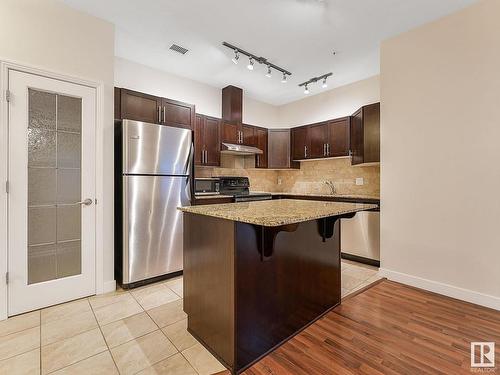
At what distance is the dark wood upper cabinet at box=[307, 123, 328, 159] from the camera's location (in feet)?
14.4

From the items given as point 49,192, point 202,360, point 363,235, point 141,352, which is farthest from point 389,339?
point 49,192

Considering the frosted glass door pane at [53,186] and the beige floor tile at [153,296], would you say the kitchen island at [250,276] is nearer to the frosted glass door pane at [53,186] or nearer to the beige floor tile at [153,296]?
the beige floor tile at [153,296]

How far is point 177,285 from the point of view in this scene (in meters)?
2.80

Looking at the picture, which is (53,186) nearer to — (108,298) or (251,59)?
(108,298)

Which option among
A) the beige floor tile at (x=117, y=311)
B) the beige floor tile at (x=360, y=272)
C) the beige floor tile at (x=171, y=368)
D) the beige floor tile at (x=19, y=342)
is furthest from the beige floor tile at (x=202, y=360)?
the beige floor tile at (x=360, y=272)

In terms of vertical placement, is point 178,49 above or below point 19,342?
above

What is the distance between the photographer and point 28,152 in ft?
7.22

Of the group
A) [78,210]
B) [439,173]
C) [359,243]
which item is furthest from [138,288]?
[439,173]

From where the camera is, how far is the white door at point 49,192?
2.13 meters

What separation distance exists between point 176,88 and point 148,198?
84.2 inches

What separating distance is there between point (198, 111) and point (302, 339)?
3695mm

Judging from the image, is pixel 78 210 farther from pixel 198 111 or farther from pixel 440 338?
pixel 440 338

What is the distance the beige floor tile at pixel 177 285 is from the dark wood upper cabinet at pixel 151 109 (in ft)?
6.70

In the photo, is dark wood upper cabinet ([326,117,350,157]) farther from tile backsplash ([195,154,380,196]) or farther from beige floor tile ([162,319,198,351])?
beige floor tile ([162,319,198,351])
